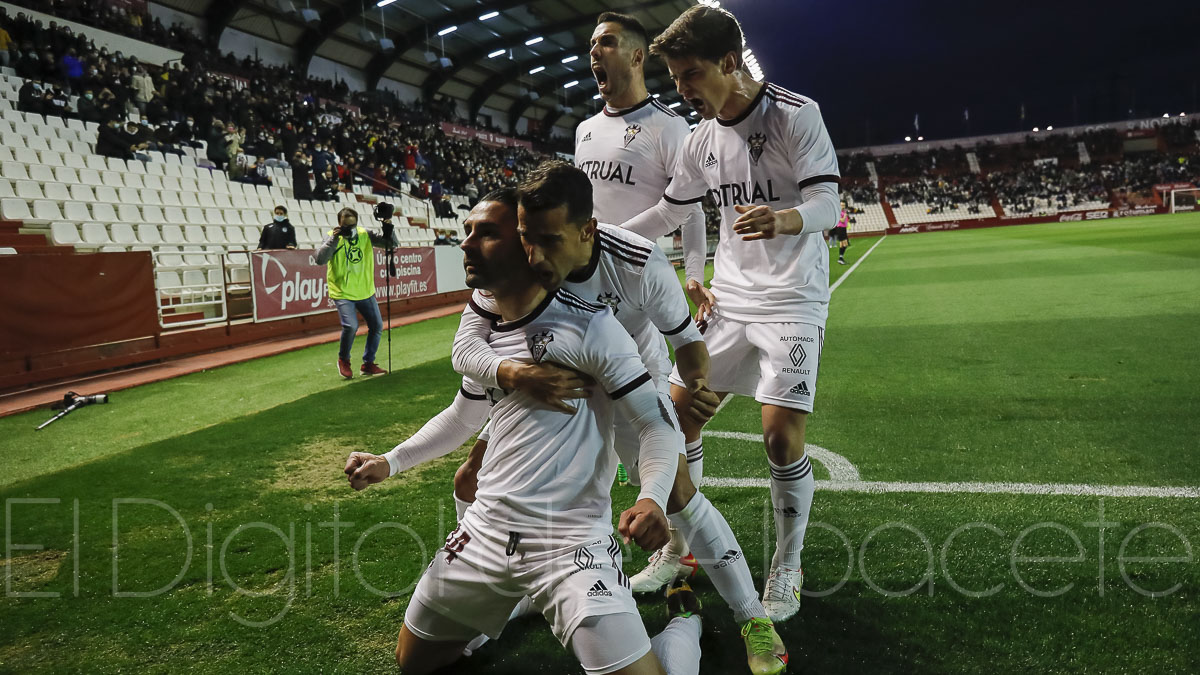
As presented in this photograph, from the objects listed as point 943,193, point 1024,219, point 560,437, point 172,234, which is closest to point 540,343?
point 560,437

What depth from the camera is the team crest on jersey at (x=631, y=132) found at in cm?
378

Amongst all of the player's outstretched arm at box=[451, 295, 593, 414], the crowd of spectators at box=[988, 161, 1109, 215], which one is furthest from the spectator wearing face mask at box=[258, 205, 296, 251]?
the crowd of spectators at box=[988, 161, 1109, 215]

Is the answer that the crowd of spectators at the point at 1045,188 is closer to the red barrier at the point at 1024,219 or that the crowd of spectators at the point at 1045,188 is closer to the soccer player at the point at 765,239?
the red barrier at the point at 1024,219

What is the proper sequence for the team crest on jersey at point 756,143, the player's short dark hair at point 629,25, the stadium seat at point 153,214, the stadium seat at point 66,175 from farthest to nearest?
1. the stadium seat at point 153,214
2. the stadium seat at point 66,175
3. the player's short dark hair at point 629,25
4. the team crest on jersey at point 756,143

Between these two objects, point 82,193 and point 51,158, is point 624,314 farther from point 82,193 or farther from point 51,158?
point 51,158

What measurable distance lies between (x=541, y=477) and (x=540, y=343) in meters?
0.41

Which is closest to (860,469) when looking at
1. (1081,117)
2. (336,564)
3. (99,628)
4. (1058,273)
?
(336,564)

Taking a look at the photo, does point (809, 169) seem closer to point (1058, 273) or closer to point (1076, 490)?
point (1076, 490)

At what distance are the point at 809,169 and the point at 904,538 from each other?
176 centimetres

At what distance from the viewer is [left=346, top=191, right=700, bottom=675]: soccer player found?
2.20m

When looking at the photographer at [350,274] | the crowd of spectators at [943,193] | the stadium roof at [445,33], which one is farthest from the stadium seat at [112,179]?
the crowd of spectators at [943,193]

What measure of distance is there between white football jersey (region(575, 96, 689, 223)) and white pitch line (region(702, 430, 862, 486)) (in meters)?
1.68

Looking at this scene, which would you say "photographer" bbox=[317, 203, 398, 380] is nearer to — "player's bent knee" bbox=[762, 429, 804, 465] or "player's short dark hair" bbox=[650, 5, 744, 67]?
"player's short dark hair" bbox=[650, 5, 744, 67]

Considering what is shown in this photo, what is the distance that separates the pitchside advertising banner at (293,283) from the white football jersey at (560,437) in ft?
30.0
